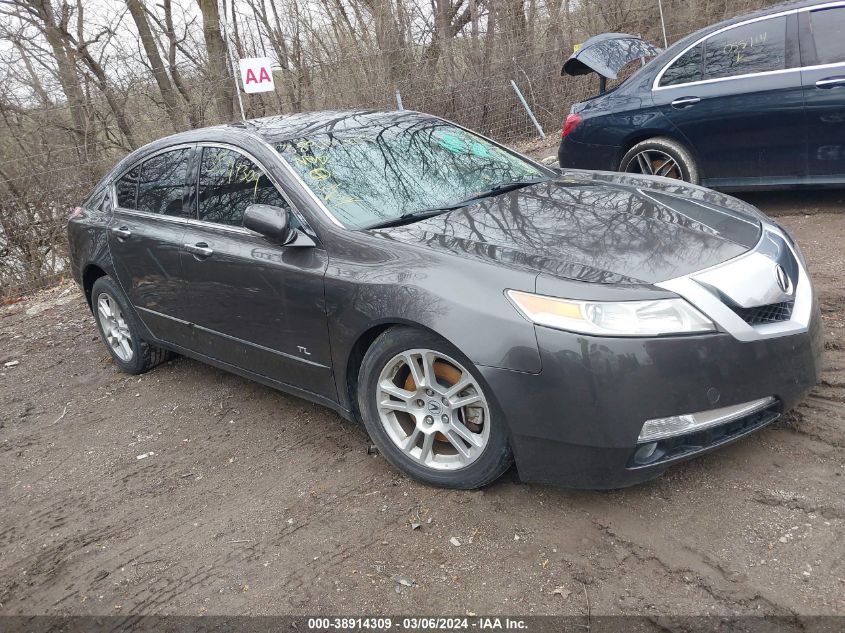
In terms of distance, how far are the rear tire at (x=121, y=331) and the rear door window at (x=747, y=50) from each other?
16.2 ft

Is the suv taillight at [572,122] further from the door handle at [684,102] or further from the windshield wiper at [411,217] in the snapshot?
the windshield wiper at [411,217]

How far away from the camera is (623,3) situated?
1305 cm

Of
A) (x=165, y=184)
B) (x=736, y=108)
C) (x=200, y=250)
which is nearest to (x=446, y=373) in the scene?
(x=200, y=250)

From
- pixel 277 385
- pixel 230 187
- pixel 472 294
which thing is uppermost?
pixel 230 187

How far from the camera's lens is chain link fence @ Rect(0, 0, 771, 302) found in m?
9.20

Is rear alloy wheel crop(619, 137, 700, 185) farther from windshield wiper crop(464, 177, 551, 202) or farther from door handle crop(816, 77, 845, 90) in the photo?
windshield wiper crop(464, 177, 551, 202)

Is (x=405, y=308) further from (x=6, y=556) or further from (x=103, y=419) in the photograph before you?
(x=103, y=419)

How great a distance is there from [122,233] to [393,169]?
205cm

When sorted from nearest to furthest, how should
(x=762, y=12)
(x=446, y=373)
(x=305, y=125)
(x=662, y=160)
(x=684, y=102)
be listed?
(x=446, y=373), (x=305, y=125), (x=762, y=12), (x=684, y=102), (x=662, y=160)

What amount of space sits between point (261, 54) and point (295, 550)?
11.7m

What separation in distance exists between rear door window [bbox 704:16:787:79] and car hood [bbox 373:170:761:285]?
104 inches

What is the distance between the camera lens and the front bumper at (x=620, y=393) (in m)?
2.59

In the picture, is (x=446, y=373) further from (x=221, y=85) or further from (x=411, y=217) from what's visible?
(x=221, y=85)

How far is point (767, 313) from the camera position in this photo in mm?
2832
